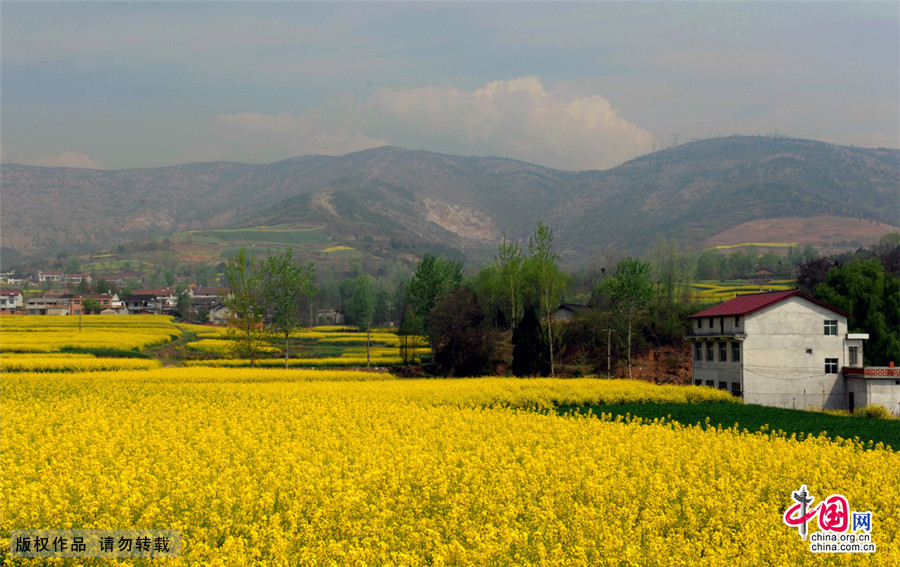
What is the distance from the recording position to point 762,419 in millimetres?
30656

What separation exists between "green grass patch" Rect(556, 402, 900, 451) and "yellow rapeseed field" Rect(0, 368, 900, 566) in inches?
255

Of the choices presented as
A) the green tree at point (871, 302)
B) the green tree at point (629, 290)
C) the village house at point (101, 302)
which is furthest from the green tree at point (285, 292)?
the village house at point (101, 302)

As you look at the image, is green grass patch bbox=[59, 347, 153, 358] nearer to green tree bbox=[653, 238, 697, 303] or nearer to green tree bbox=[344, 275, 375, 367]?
green tree bbox=[344, 275, 375, 367]

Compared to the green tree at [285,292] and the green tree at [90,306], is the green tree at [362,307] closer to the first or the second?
the green tree at [90,306]

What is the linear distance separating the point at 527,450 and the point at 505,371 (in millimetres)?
41294

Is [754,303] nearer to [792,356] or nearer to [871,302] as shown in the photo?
[792,356]

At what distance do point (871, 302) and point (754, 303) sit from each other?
19.1 m

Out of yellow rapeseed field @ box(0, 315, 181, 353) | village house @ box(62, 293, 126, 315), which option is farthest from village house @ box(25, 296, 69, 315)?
yellow rapeseed field @ box(0, 315, 181, 353)

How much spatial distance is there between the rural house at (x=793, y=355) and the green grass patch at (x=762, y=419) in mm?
9237

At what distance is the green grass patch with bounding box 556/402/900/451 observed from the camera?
2616 centimetres

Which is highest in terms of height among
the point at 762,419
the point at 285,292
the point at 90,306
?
the point at 285,292

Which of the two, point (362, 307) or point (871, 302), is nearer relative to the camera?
point (871, 302)

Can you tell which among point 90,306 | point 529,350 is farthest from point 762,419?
point 90,306

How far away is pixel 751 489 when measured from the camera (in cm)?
1402
